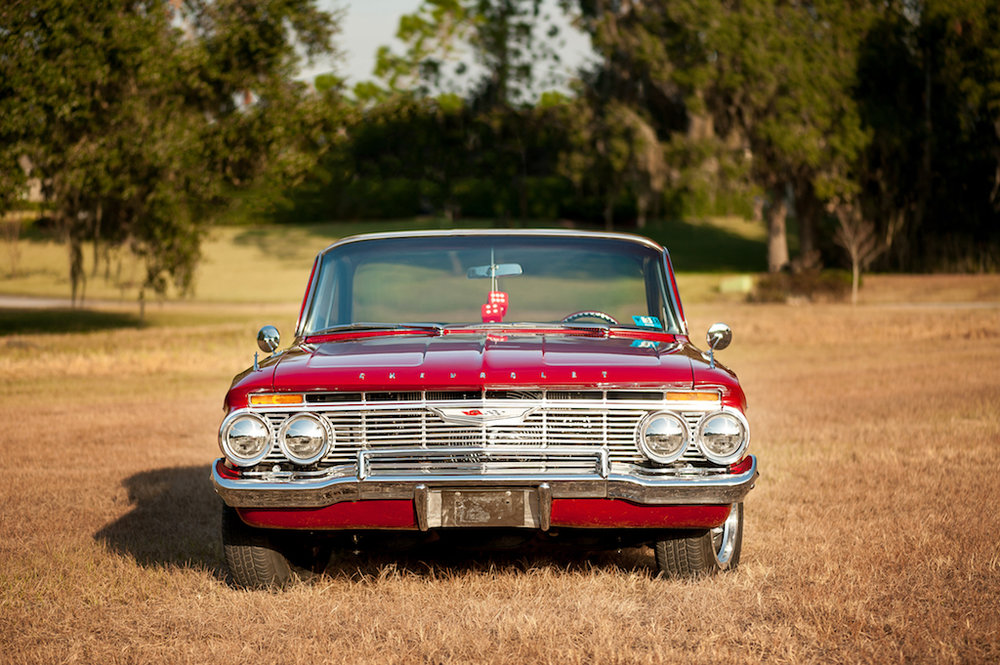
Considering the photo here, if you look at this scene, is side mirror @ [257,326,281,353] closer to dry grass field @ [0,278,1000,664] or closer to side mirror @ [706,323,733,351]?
dry grass field @ [0,278,1000,664]

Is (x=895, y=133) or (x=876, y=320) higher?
(x=895, y=133)

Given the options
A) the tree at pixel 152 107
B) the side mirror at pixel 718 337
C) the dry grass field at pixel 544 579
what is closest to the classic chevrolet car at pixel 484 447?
the dry grass field at pixel 544 579

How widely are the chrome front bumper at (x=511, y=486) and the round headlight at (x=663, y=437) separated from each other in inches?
3.1

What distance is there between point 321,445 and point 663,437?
136cm

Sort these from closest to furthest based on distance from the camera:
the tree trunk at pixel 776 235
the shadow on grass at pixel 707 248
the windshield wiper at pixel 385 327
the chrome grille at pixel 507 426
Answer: the chrome grille at pixel 507 426, the windshield wiper at pixel 385 327, the tree trunk at pixel 776 235, the shadow on grass at pixel 707 248

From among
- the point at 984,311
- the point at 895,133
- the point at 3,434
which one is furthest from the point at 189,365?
the point at 895,133

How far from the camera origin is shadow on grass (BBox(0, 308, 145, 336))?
27.5 m

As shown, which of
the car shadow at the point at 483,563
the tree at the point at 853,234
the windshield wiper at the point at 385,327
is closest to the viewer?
the car shadow at the point at 483,563

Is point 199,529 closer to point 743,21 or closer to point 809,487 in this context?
point 809,487

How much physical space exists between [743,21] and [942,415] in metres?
32.9

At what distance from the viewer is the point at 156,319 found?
31359 millimetres

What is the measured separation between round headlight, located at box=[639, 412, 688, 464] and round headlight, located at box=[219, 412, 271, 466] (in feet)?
4.91

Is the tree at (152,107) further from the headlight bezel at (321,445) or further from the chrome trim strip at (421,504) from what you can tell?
the chrome trim strip at (421,504)

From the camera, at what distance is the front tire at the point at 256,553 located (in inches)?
184
